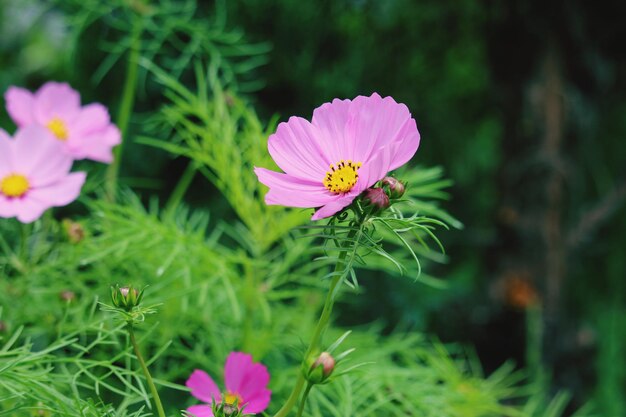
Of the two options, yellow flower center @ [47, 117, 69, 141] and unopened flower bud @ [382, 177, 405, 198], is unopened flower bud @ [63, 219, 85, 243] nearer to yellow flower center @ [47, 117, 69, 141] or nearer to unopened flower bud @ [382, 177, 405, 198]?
yellow flower center @ [47, 117, 69, 141]

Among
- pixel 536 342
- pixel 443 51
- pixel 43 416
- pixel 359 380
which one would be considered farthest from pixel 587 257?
pixel 43 416

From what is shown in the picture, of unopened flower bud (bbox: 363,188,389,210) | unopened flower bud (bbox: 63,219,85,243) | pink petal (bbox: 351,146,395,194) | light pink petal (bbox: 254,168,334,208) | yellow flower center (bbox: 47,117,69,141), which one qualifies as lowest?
unopened flower bud (bbox: 63,219,85,243)

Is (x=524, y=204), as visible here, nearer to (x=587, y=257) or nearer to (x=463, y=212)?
(x=463, y=212)

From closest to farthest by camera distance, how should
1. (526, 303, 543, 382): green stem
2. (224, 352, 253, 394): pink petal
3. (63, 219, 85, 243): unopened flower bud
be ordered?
(224, 352, 253, 394): pink petal, (63, 219, 85, 243): unopened flower bud, (526, 303, 543, 382): green stem

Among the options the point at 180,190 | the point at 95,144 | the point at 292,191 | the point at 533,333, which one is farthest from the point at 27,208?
the point at 533,333

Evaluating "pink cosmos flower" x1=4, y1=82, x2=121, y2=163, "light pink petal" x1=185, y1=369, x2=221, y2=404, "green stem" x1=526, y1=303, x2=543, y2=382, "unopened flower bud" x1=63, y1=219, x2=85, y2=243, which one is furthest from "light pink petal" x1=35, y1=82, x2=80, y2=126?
"green stem" x1=526, y1=303, x2=543, y2=382

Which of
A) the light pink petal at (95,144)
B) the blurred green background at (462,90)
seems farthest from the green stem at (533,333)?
the light pink petal at (95,144)

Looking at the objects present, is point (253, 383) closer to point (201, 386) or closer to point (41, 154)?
point (201, 386)
